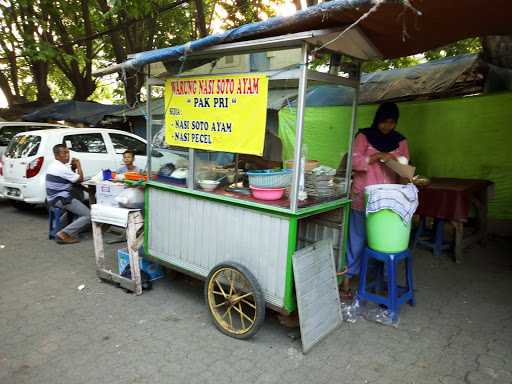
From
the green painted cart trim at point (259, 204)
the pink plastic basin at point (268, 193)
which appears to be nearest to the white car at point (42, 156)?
the green painted cart trim at point (259, 204)

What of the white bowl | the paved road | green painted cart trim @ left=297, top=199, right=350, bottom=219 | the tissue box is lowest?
the paved road

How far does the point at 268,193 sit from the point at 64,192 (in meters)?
3.86

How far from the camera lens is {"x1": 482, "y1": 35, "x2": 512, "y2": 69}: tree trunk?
5410mm

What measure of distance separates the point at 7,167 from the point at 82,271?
3.65m

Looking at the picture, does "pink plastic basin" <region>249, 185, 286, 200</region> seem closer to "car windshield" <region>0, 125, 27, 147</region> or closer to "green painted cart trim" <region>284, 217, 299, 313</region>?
"green painted cart trim" <region>284, 217, 299, 313</region>

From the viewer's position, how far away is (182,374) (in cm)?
266

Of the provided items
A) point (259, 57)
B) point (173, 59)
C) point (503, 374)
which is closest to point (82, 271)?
point (173, 59)

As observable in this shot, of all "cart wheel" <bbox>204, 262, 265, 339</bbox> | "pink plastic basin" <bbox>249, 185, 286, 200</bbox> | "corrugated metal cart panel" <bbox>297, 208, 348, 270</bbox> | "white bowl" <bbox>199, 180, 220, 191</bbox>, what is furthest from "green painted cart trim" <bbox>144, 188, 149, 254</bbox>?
"corrugated metal cart panel" <bbox>297, 208, 348, 270</bbox>

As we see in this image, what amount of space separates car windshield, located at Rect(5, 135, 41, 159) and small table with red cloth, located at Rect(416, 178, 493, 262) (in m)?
6.29

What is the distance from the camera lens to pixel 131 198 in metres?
4.00

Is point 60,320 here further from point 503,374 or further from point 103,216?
point 503,374

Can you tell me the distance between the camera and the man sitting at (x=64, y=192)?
216 inches

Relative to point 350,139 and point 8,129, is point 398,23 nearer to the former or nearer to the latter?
point 350,139

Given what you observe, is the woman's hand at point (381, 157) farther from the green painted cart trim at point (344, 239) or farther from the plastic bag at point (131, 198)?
the plastic bag at point (131, 198)
